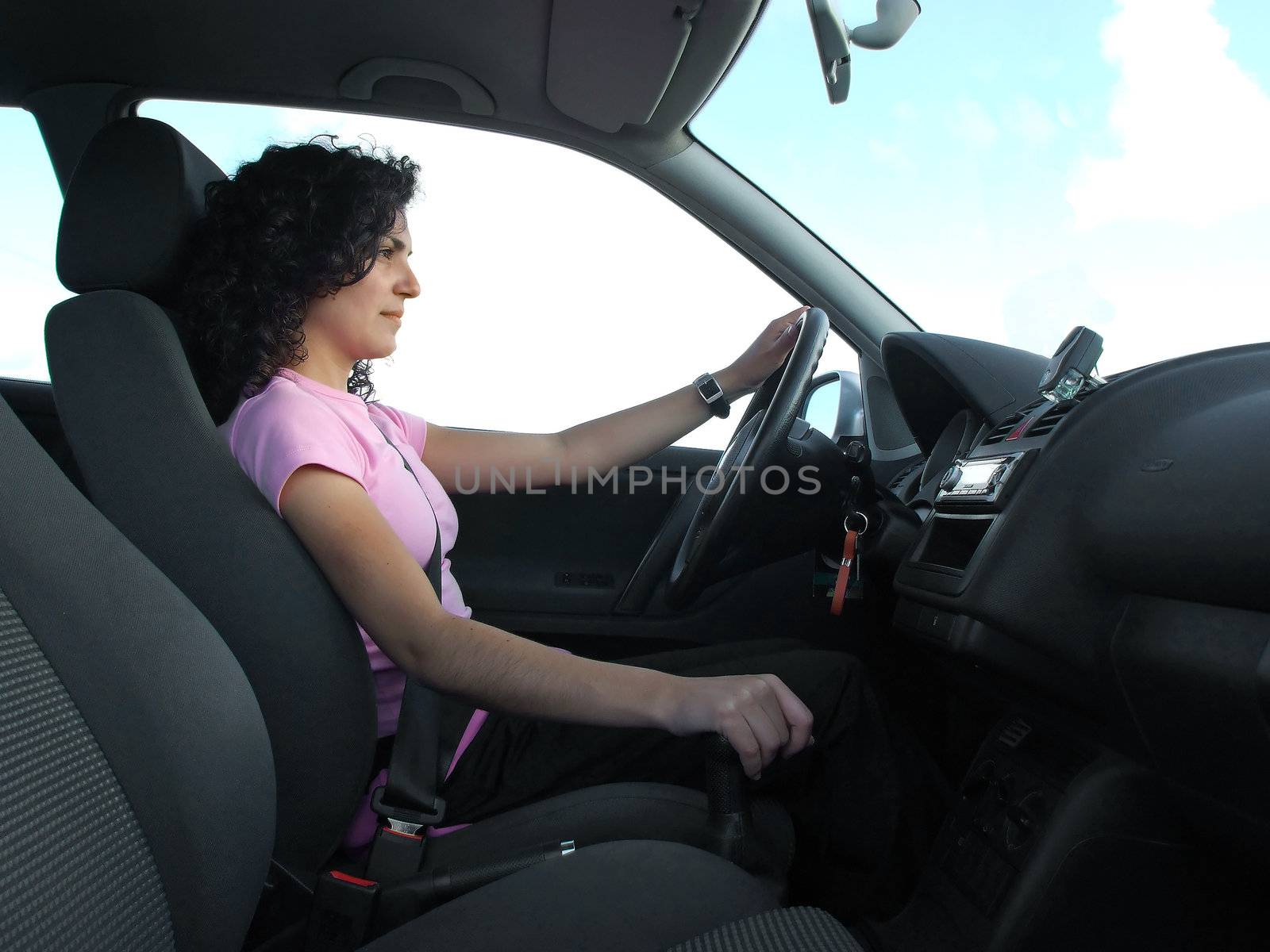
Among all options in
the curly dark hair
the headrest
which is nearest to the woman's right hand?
the curly dark hair

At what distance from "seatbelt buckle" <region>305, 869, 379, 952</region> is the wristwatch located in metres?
0.95

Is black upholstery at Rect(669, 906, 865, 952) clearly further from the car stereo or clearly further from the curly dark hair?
the curly dark hair

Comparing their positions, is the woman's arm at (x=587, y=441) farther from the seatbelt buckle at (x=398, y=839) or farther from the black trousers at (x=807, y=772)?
the seatbelt buckle at (x=398, y=839)

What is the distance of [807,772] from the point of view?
114 cm

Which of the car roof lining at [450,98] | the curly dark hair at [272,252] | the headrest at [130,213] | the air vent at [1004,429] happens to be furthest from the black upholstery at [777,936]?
the car roof lining at [450,98]

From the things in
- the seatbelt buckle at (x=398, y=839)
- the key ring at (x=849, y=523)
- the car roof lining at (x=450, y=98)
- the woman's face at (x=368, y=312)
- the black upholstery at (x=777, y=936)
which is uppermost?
the car roof lining at (x=450, y=98)

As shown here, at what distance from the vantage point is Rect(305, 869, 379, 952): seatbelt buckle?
94 cm

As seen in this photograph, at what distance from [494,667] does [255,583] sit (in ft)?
0.83

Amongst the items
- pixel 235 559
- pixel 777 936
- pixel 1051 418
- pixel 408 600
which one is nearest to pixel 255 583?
pixel 235 559

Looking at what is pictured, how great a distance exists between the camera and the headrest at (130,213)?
1104mm

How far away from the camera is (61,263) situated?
3.66 ft

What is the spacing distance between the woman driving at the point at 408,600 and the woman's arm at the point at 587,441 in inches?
10.0

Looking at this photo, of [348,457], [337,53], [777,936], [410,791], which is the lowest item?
[410,791]

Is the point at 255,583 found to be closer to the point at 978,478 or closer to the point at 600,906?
the point at 600,906
